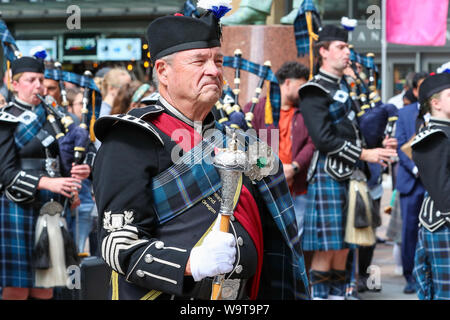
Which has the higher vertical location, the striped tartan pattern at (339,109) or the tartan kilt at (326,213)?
the striped tartan pattern at (339,109)

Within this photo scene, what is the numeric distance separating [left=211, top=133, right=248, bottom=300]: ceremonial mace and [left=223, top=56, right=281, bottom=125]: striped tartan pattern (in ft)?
11.7

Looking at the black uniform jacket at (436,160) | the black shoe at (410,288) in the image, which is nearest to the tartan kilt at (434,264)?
the black uniform jacket at (436,160)

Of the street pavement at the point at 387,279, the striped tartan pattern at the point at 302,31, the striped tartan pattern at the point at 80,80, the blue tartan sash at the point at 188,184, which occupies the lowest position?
the street pavement at the point at 387,279

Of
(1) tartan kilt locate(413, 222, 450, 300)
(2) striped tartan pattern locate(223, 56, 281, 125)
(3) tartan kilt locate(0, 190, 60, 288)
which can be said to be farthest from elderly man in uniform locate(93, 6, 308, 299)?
(2) striped tartan pattern locate(223, 56, 281, 125)

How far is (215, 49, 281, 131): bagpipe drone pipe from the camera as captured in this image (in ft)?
18.7

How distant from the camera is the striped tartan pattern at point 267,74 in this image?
6.13 m

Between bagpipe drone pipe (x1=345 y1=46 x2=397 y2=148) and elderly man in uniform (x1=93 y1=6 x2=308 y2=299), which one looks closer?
elderly man in uniform (x1=93 y1=6 x2=308 y2=299)

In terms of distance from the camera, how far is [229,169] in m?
2.54

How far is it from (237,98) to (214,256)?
3.64m

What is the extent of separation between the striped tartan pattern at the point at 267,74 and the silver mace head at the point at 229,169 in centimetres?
357

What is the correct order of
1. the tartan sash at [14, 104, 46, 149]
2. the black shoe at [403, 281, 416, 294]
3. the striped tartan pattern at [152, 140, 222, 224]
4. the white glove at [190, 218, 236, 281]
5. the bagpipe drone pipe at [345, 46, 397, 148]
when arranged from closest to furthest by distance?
the white glove at [190, 218, 236, 281], the striped tartan pattern at [152, 140, 222, 224], the tartan sash at [14, 104, 46, 149], the bagpipe drone pipe at [345, 46, 397, 148], the black shoe at [403, 281, 416, 294]

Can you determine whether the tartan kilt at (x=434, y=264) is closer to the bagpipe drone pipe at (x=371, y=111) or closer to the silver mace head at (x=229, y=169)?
the bagpipe drone pipe at (x=371, y=111)

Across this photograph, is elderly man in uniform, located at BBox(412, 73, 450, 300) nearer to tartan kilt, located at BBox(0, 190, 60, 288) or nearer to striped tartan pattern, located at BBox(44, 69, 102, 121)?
striped tartan pattern, located at BBox(44, 69, 102, 121)

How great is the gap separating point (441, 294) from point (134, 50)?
13822 millimetres
